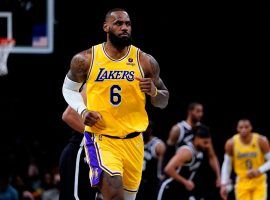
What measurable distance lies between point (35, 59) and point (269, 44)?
16.1 ft

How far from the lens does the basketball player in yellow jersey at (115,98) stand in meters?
8.14

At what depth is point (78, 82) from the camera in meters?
8.32

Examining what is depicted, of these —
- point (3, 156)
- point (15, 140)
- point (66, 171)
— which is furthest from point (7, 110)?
point (66, 171)

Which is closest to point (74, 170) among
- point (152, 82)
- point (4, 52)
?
point (152, 82)

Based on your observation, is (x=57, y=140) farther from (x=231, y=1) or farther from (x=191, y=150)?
(x=191, y=150)

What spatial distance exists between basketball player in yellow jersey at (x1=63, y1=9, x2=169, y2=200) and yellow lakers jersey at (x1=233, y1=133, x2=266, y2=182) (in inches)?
234

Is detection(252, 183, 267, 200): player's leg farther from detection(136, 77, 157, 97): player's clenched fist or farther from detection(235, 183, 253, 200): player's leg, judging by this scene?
detection(136, 77, 157, 97): player's clenched fist

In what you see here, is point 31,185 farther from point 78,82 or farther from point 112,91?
point 112,91

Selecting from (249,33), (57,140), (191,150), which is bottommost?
(57,140)

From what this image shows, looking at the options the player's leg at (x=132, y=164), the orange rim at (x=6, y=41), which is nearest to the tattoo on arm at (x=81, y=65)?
the player's leg at (x=132, y=164)

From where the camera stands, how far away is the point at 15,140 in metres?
19.9

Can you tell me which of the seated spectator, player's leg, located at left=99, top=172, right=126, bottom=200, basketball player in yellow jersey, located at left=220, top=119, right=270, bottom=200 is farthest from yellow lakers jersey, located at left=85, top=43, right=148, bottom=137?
basketball player in yellow jersey, located at left=220, top=119, right=270, bottom=200

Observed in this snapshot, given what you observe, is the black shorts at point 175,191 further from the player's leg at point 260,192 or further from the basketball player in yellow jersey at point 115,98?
the basketball player in yellow jersey at point 115,98

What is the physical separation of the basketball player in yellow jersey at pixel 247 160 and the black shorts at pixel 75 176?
5.06 m
